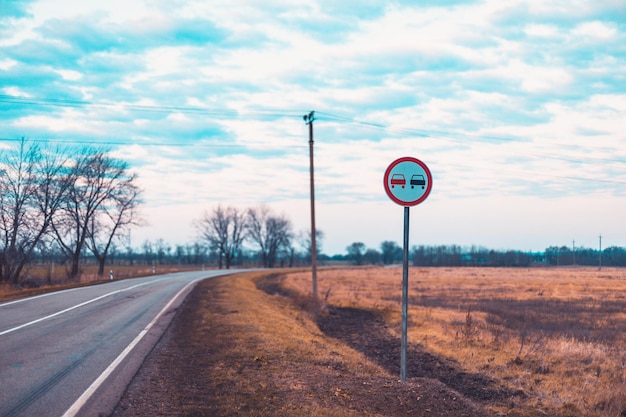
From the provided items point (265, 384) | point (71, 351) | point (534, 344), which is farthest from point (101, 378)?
point (534, 344)

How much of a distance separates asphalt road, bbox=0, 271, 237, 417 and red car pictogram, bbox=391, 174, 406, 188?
4.48 metres

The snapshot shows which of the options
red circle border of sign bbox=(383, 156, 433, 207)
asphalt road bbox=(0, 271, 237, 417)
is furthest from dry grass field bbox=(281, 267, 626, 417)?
asphalt road bbox=(0, 271, 237, 417)

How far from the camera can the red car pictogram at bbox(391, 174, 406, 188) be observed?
7500 millimetres

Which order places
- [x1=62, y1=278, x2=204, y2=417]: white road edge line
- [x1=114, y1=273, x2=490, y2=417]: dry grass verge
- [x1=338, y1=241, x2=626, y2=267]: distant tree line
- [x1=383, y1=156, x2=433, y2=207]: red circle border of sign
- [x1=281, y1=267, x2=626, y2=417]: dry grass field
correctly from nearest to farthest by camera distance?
[x1=62, y1=278, x2=204, y2=417]: white road edge line
[x1=114, y1=273, x2=490, y2=417]: dry grass verge
[x1=383, y1=156, x2=433, y2=207]: red circle border of sign
[x1=281, y1=267, x2=626, y2=417]: dry grass field
[x1=338, y1=241, x2=626, y2=267]: distant tree line

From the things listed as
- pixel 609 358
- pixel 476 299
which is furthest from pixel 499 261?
pixel 609 358

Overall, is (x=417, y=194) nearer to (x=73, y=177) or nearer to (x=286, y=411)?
(x=286, y=411)

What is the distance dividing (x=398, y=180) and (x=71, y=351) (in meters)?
6.56

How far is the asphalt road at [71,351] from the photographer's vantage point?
6512 millimetres

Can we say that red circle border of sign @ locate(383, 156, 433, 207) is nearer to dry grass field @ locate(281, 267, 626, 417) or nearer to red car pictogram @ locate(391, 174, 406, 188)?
red car pictogram @ locate(391, 174, 406, 188)

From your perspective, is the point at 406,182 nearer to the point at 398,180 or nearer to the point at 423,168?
the point at 398,180

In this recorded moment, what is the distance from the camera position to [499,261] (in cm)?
11912

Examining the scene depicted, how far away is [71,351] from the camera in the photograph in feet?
31.8

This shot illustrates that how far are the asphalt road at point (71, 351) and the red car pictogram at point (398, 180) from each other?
14.7 feet

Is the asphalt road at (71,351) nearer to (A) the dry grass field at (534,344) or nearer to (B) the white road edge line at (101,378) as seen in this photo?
(B) the white road edge line at (101,378)
